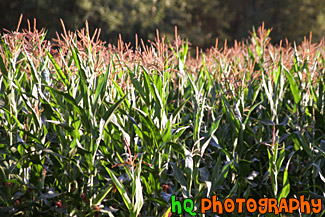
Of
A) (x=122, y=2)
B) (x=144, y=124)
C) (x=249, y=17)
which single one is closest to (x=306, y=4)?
(x=249, y=17)

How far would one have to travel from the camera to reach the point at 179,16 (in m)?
16.5

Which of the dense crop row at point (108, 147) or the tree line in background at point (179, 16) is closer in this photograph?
the dense crop row at point (108, 147)

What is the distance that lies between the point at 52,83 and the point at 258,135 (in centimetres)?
160

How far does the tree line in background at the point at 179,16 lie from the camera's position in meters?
14.7

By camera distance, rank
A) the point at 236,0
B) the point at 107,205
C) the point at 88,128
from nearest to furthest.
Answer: the point at 88,128 → the point at 107,205 → the point at 236,0

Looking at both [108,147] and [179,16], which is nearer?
[108,147]

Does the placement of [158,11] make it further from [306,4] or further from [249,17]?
[306,4]

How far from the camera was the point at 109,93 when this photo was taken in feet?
10.2

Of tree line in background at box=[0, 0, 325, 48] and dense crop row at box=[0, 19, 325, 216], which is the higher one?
tree line in background at box=[0, 0, 325, 48]

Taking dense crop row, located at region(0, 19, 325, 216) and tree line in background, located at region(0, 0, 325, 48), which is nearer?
dense crop row, located at region(0, 19, 325, 216)

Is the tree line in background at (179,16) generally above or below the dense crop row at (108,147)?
above

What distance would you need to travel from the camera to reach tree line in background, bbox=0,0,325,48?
14.7 m

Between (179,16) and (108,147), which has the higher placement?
(179,16)

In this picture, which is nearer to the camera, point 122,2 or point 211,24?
point 122,2
